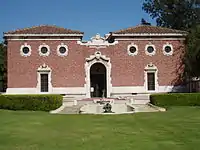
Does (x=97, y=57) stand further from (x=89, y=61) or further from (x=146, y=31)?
(x=146, y=31)

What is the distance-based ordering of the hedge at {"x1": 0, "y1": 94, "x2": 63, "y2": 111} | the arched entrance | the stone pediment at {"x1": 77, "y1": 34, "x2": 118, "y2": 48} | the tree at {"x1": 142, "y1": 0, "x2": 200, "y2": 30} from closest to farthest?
1. the hedge at {"x1": 0, "y1": 94, "x2": 63, "y2": 111}
2. the stone pediment at {"x1": 77, "y1": 34, "x2": 118, "y2": 48}
3. the arched entrance
4. the tree at {"x1": 142, "y1": 0, "x2": 200, "y2": 30}

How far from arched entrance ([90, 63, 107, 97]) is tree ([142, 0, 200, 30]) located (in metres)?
A: 16.3

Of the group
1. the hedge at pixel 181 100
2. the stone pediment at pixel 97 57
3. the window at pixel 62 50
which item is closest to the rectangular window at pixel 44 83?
the window at pixel 62 50

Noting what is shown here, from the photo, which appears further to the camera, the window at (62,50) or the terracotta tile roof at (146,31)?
the terracotta tile roof at (146,31)

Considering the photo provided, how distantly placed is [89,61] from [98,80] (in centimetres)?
290

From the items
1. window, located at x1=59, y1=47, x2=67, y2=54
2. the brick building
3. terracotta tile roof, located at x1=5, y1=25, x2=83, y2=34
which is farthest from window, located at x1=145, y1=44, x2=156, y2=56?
window, located at x1=59, y1=47, x2=67, y2=54

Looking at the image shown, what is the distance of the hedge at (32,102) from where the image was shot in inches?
965

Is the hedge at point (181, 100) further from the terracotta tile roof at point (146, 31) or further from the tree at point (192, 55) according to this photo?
the terracotta tile roof at point (146, 31)

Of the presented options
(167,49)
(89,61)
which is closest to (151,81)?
(167,49)

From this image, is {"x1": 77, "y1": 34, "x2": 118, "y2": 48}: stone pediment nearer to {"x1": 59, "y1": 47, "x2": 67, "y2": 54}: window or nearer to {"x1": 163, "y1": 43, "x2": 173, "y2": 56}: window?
{"x1": 59, "y1": 47, "x2": 67, "y2": 54}: window

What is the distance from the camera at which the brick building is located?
117ft

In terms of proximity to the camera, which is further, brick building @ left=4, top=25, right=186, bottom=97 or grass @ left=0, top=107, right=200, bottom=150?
brick building @ left=4, top=25, right=186, bottom=97

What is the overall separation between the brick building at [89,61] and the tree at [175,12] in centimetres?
1165

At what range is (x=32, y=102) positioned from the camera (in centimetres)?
2461
